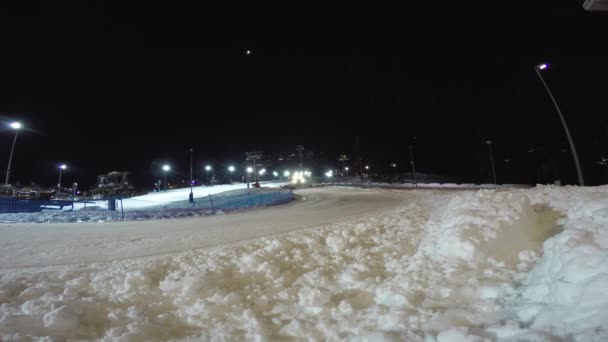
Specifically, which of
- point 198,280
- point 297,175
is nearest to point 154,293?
point 198,280

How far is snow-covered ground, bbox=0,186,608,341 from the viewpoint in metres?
3.27

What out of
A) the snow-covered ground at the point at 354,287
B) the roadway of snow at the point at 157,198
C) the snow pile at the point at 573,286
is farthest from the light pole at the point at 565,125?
the roadway of snow at the point at 157,198

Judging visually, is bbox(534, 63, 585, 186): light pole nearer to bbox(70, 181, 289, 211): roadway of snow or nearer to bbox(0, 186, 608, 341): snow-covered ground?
bbox(0, 186, 608, 341): snow-covered ground

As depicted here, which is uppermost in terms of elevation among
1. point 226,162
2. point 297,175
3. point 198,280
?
point 226,162

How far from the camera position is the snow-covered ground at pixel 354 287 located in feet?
10.7

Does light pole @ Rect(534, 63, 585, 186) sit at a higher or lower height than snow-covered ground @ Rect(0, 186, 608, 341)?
higher

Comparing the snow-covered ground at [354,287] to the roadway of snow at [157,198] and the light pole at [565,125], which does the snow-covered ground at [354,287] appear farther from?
the roadway of snow at [157,198]

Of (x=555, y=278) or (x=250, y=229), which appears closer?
(x=555, y=278)

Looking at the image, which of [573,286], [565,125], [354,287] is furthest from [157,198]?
[565,125]

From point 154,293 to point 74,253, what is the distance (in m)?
5.18

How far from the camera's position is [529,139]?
55219 mm

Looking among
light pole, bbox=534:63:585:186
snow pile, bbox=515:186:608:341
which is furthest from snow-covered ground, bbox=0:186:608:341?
light pole, bbox=534:63:585:186

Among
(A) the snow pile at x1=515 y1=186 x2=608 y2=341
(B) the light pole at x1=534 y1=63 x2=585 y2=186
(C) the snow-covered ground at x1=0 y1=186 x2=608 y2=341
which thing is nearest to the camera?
(A) the snow pile at x1=515 y1=186 x2=608 y2=341

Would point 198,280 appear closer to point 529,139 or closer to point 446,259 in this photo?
point 446,259
